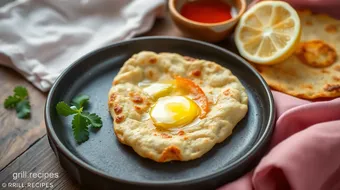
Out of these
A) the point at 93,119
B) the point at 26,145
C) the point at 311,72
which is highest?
the point at 93,119

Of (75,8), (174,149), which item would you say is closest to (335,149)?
(174,149)

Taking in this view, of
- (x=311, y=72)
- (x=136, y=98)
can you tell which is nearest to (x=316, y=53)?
(x=311, y=72)

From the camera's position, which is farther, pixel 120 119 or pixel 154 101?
pixel 154 101

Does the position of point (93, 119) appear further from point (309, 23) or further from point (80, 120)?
point (309, 23)

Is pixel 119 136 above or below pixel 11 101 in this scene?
above

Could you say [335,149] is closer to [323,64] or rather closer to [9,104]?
[323,64]
